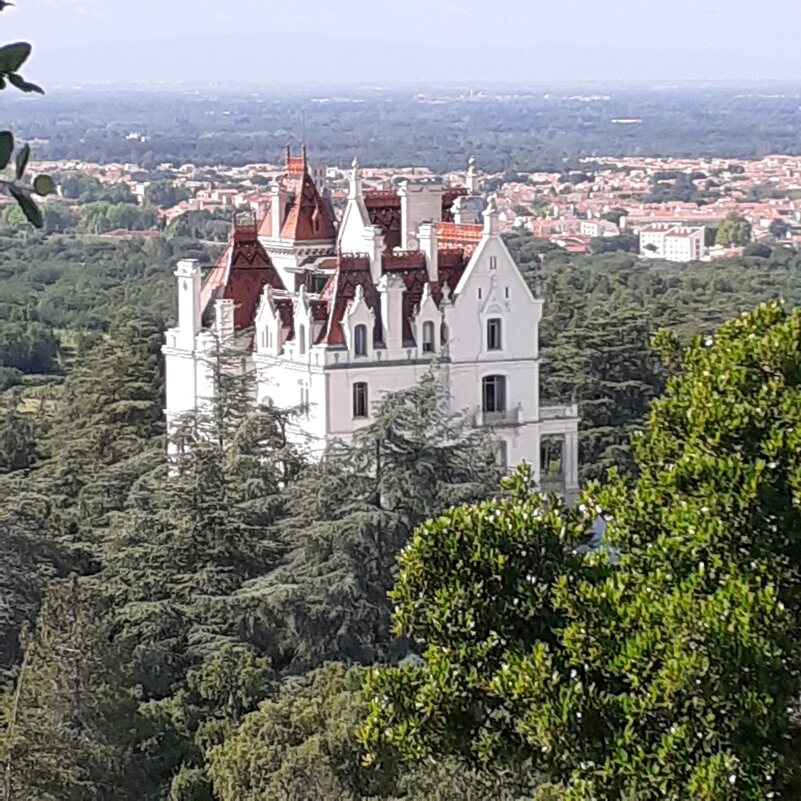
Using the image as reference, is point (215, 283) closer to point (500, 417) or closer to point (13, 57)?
point (500, 417)

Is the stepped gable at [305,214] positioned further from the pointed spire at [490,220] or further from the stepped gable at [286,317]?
the pointed spire at [490,220]

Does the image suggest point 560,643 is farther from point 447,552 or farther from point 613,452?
point 613,452

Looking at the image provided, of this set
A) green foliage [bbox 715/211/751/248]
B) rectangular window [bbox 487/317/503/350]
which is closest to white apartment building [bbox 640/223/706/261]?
green foliage [bbox 715/211/751/248]

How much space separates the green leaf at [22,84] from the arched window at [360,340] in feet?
93.1

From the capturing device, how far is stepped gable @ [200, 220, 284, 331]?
1430 inches

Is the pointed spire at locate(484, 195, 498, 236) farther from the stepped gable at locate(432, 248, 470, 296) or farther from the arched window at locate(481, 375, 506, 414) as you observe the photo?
the arched window at locate(481, 375, 506, 414)

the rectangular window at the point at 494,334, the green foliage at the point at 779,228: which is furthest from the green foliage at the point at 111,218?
the rectangular window at the point at 494,334

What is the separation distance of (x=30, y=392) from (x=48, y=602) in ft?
92.3

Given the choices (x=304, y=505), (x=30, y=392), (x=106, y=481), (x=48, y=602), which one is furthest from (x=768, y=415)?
(x=30, y=392)

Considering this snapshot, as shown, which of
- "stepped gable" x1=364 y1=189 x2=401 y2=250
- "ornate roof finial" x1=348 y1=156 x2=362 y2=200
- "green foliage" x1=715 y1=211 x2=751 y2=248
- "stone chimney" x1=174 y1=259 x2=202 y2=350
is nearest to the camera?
"ornate roof finial" x1=348 y1=156 x2=362 y2=200

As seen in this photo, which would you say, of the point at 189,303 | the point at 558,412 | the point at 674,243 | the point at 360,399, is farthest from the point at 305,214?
the point at 674,243

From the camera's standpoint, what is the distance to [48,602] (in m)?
21.9

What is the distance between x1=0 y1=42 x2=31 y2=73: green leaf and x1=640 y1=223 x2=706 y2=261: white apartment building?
106352 millimetres

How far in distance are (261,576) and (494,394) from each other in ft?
31.0
